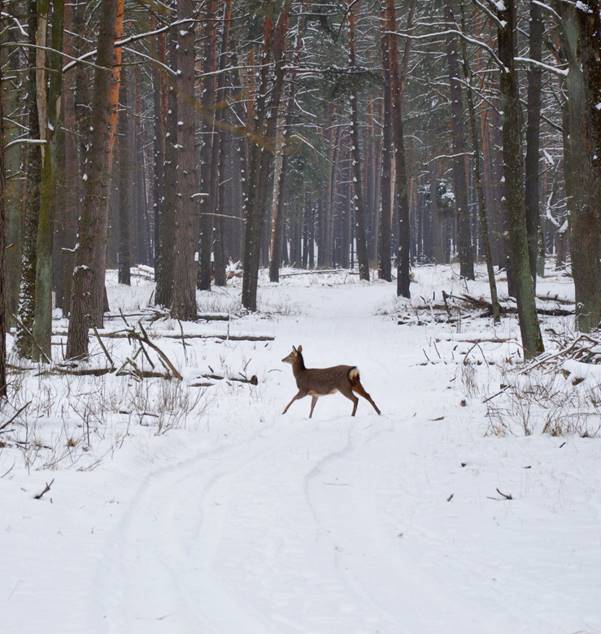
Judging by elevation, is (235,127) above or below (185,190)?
above

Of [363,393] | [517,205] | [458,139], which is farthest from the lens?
[458,139]

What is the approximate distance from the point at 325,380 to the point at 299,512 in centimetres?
410

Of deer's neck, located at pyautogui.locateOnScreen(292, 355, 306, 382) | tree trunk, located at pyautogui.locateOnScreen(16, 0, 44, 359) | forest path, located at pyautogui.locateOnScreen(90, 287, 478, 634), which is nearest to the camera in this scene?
forest path, located at pyautogui.locateOnScreen(90, 287, 478, 634)

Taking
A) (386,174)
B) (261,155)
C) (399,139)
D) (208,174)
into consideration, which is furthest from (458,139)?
(208,174)

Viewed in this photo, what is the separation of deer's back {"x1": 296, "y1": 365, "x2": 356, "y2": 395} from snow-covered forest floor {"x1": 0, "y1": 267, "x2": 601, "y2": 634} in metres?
0.41

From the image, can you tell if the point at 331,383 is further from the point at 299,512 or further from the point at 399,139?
the point at 399,139

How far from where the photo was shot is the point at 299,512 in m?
4.54

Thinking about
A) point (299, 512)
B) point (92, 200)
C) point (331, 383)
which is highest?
point (92, 200)

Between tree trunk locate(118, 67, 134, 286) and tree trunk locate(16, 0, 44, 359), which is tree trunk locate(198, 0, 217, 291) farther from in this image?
tree trunk locate(16, 0, 44, 359)

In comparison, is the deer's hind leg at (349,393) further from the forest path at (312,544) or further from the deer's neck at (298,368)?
the forest path at (312,544)

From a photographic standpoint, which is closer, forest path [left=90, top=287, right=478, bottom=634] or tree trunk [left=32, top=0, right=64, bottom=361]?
forest path [left=90, top=287, right=478, bottom=634]

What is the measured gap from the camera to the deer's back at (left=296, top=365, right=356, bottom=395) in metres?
8.48

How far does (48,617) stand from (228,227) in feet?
123

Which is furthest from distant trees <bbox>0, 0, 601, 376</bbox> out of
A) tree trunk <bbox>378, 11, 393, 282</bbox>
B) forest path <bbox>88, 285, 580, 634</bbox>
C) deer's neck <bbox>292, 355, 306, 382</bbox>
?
forest path <bbox>88, 285, 580, 634</bbox>
